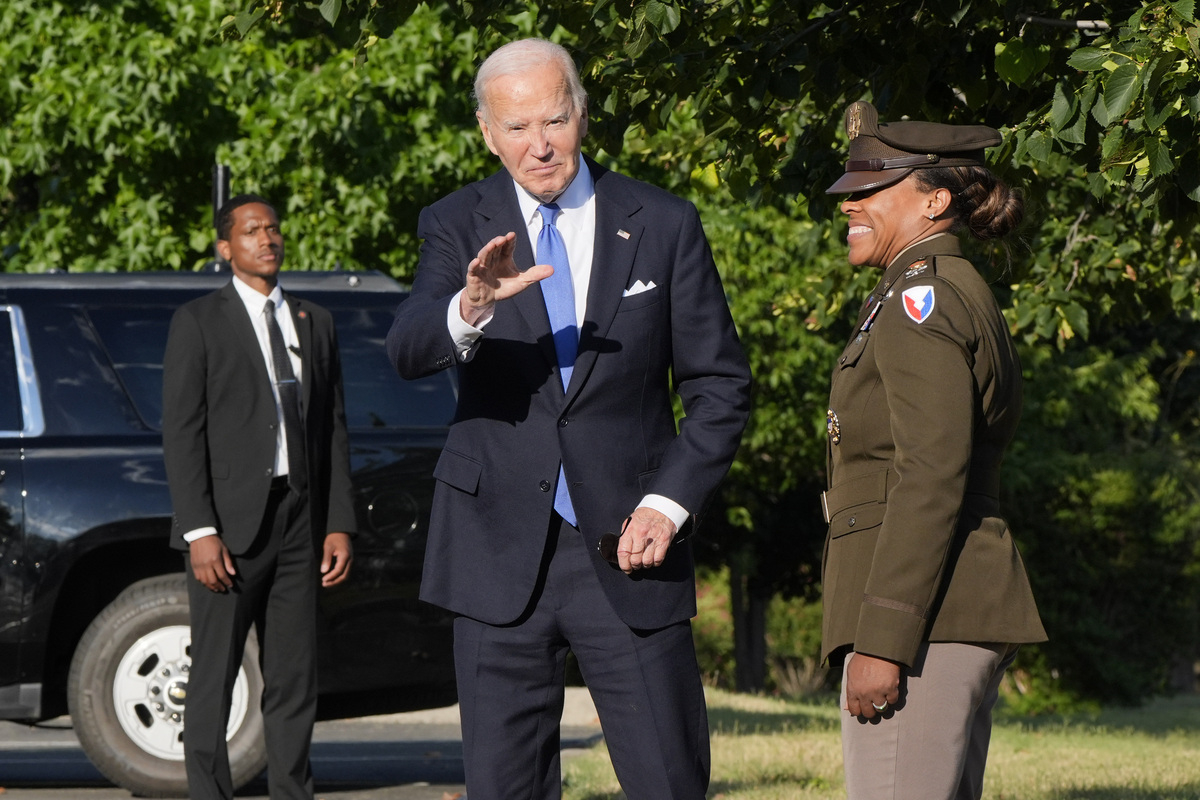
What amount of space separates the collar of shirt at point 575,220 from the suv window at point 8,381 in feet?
13.3

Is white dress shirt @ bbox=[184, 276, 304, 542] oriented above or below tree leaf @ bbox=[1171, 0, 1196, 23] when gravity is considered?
below

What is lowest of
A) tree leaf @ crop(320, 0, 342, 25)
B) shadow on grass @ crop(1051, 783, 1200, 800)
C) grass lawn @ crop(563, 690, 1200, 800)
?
grass lawn @ crop(563, 690, 1200, 800)

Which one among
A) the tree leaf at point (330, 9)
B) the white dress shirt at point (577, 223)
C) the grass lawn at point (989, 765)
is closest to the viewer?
the white dress shirt at point (577, 223)

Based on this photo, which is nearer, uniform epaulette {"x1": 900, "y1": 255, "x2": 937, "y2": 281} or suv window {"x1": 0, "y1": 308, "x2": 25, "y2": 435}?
uniform epaulette {"x1": 900, "y1": 255, "x2": 937, "y2": 281}

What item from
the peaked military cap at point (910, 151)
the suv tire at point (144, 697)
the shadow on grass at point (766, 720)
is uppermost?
the peaked military cap at point (910, 151)

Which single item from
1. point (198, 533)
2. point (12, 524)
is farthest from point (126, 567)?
point (198, 533)

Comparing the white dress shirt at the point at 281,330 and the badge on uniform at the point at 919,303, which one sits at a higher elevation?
the badge on uniform at the point at 919,303

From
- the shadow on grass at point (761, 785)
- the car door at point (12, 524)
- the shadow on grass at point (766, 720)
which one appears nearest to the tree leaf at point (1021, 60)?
the shadow on grass at point (761, 785)

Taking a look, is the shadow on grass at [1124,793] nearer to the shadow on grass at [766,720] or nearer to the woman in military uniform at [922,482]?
the shadow on grass at [766,720]

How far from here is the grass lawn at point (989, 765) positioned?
22.6 feet

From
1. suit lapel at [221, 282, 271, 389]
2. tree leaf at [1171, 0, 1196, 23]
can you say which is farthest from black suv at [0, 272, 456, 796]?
tree leaf at [1171, 0, 1196, 23]

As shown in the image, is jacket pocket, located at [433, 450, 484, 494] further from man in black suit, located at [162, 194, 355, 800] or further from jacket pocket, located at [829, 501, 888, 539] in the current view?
man in black suit, located at [162, 194, 355, 800]

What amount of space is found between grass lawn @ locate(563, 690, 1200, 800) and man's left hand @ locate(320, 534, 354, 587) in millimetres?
1491

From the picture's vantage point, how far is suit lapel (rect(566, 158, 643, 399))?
3463 mm
